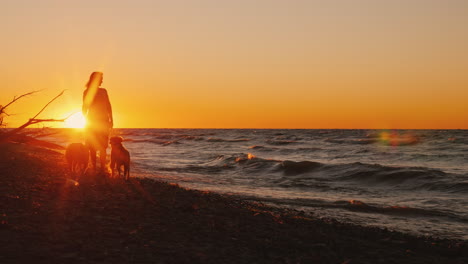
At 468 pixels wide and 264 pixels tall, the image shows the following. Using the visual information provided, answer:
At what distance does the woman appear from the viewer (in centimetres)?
819

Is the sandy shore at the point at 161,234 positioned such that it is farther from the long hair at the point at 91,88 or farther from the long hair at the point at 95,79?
the long hair at the point at 95,79

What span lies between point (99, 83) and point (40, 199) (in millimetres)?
3550

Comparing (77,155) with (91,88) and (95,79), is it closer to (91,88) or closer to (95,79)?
(91,88)

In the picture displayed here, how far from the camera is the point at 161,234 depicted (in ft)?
14.0

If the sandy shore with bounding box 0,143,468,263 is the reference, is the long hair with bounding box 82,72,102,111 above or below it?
above

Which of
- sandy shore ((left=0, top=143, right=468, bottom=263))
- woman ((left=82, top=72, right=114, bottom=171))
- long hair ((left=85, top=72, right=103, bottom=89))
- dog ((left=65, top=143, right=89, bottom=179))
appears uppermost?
long hair ((left=85, top=72, right=103, bottom=89))

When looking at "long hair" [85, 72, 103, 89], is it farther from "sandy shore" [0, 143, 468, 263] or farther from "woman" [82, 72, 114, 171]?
"sandy shore" [0, 143, 468, 263]

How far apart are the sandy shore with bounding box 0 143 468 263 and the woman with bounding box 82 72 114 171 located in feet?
6.29

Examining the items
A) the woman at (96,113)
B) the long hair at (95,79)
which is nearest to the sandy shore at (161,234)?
the woman at (96,113)

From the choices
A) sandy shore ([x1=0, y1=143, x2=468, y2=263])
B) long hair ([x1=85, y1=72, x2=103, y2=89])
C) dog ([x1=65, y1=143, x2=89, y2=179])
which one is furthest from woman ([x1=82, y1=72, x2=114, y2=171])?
sandy shore ([x1=0, y1=143, x2=468, y2=263])

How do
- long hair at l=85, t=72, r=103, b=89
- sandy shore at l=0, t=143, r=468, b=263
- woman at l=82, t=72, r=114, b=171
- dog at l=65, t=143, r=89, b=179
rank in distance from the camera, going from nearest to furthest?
sandy shore at l=0, t=143, r=468, b=263 → long hair at l=85, t=72, r=103, b=89 → woman at l=82, t=72, r=114, b=171 → dog at l=65, t=143, r=89, b=179

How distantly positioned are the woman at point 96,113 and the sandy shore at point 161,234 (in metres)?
1.92

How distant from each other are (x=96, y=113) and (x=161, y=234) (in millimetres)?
4797

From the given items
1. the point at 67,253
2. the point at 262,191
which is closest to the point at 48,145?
the point at 262,191
